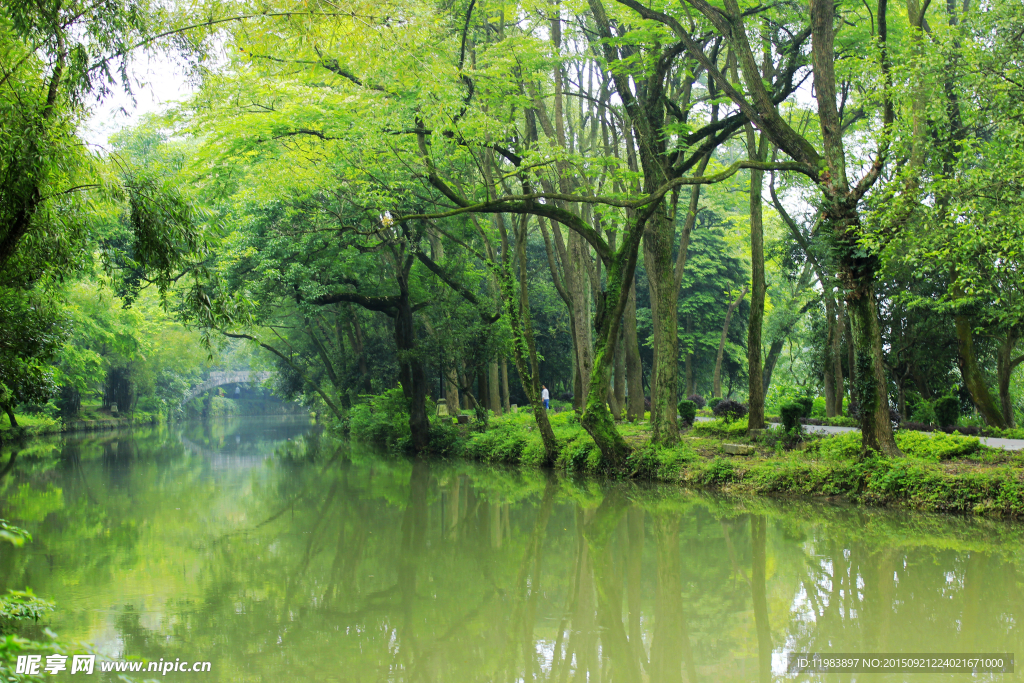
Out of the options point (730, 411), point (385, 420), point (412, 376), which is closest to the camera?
point (730, 411)

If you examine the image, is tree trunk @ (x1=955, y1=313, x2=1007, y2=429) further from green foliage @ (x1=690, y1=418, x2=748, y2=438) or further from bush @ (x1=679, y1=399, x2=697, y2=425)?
bush @ (x1=679, y1=399, x2=697, y2=425)

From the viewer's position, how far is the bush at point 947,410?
603 inches

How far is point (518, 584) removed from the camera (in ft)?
23.1

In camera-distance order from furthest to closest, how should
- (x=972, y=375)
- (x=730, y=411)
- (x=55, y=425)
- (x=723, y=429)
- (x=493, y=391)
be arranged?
1. (x=55, y=425)
2. (x=493, y=391)
3. (x=730, y=411)
4. (x=723, y=429)
5. (x=972, y=375)

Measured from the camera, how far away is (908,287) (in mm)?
17500

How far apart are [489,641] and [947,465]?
7.82 meters

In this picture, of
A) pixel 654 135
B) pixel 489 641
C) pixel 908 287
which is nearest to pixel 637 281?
pixel 908 287

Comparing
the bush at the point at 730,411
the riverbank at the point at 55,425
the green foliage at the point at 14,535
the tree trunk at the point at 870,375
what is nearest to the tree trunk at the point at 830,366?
the bush at the point at 730,411

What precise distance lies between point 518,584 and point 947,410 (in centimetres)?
1246

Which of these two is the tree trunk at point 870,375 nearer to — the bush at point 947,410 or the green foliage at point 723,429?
the green foliage at point 723,429

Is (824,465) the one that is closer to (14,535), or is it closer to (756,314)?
(756,314)

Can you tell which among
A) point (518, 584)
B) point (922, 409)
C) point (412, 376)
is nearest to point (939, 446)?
point (922, 409)

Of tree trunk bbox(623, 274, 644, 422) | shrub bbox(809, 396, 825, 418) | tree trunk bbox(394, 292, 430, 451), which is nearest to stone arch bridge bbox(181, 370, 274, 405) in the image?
tree trunk bbox(394, 292, 430, 451)

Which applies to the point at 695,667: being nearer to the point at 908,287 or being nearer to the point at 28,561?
the point at 28,561
